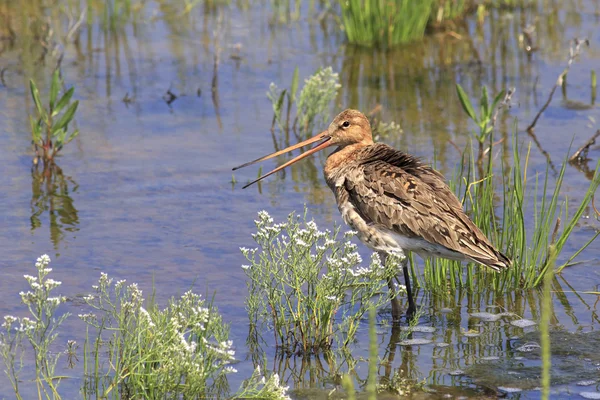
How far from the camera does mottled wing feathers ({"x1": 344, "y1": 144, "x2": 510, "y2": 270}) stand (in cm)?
575

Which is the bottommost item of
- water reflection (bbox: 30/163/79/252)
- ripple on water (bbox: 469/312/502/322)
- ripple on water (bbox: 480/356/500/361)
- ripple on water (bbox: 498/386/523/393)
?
ripple on water (bbox: 498/386/523/393)

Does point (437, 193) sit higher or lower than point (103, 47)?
lower

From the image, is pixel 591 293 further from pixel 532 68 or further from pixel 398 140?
pixel 532 68

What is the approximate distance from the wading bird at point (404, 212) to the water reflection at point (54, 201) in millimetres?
2121

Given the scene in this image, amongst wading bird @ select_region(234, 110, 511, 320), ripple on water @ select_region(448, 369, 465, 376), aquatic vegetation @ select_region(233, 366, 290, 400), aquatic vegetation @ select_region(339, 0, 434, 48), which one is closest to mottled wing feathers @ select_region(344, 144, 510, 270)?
wading bird @ select_region(234, 110, 511, 320)

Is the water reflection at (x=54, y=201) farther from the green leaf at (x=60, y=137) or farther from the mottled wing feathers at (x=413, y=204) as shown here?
the mottled wing feathers at (x=413, y=204)

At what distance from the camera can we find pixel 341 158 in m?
6.90

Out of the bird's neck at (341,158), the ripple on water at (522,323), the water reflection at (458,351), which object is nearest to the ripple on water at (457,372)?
the water reflection at (458,351)

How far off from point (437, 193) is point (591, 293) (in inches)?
51.1

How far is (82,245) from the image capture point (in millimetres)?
7164

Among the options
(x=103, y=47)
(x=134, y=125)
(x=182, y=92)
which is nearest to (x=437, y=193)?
(x=134, y=125)

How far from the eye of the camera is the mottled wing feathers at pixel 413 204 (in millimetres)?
5746

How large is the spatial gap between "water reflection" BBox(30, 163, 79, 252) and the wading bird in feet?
6.96

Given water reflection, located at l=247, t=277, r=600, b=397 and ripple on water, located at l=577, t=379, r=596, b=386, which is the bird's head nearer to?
water reflection, located at l=247, t=277, r=600, b=397
